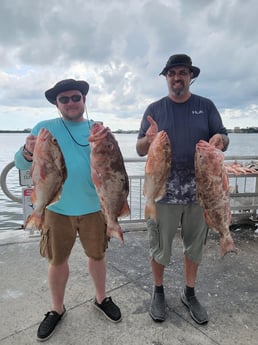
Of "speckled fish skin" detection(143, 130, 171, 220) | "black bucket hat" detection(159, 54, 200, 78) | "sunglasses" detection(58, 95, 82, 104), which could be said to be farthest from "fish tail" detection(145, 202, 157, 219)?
"black bucket hat" detection(159, 54, 200, 78)

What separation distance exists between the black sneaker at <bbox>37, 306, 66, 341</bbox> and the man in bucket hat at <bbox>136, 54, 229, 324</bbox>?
2.92ft

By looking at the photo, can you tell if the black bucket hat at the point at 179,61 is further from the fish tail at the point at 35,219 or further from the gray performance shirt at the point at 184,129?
the fish tail at the point at 35,219

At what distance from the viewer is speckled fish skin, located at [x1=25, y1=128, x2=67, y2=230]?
214 centimetres

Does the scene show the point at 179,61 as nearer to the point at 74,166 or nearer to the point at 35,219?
the point at 74,166

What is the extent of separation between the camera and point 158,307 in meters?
2.89

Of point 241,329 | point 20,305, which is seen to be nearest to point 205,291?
point 241,329

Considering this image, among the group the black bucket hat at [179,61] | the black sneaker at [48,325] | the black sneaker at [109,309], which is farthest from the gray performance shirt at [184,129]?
the black sneaker at [48,325]

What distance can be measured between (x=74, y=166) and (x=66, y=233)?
0.62m

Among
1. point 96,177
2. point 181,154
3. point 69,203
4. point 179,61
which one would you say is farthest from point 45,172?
point 179,61

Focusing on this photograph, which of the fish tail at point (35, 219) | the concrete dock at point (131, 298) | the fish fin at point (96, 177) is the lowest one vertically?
the concrete dock at point (131, 298)

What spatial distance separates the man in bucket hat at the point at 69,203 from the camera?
2553 millimetres

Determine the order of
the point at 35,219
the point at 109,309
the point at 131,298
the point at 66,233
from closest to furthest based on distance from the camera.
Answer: the point at 35,219
the point at 66,233
the point at 109,309
the point at 131,298

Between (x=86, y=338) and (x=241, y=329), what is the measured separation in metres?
1.38

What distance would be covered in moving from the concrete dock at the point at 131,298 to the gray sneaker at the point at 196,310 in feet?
0.17
